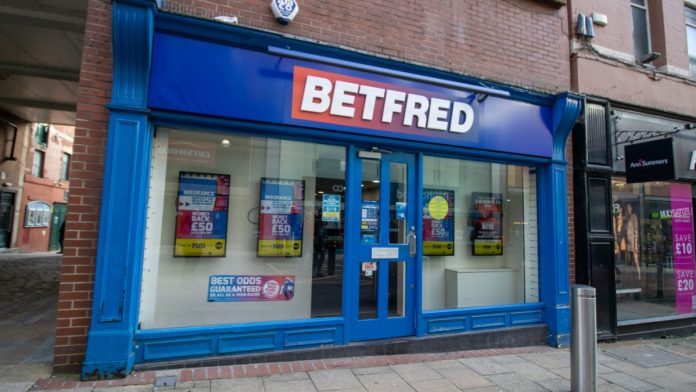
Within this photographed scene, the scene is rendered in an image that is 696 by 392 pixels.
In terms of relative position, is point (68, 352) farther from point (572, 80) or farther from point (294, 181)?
point (572, 80)

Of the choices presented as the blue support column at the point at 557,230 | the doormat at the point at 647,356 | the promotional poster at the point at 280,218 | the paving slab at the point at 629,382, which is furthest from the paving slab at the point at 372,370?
the doormat at the point at 647,356

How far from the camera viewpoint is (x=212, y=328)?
4203 millimetres

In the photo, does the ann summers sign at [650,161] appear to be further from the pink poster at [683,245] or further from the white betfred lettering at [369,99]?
the white betfred lettering at [369,99]

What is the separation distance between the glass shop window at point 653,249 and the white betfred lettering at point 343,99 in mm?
4750

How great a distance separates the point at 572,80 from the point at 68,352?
7568mm

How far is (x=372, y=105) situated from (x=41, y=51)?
7870mm

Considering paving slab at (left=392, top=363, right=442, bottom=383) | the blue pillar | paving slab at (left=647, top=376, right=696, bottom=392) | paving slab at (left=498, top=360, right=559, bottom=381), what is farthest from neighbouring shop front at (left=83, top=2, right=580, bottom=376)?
paving slab at (left=647, top=376, right=696, bottom=392)

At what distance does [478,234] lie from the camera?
20.8ft

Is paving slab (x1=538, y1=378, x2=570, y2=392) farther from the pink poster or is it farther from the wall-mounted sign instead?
the wall-mounted sign

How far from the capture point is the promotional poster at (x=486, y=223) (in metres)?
6.31

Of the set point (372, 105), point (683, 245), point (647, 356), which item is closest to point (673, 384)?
point (647, 356)

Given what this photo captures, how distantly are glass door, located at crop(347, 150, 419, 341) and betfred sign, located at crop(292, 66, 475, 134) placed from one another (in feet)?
1.56

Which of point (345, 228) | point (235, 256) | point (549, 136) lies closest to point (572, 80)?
point (549, 136)

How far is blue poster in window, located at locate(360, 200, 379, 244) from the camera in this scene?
4.98m
